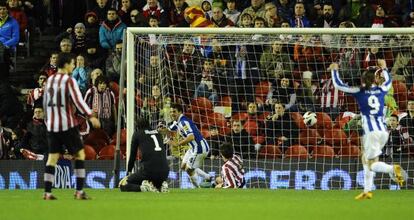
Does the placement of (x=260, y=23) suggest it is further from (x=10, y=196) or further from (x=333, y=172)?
(x=10, y=196)

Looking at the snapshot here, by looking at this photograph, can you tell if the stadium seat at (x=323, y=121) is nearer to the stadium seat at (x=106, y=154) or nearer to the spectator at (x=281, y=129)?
the spectator at (x=281, y=129)

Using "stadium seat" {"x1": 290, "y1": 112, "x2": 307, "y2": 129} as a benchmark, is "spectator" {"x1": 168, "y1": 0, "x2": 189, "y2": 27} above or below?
above

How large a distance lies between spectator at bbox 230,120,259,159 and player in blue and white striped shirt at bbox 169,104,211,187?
2.01 ft

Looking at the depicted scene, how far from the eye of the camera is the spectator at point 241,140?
2148 centimetres

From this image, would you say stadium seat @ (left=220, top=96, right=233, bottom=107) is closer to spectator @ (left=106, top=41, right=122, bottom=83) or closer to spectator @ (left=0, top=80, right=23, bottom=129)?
spectator @ (left=106, top=41, right=122, bottom=83)

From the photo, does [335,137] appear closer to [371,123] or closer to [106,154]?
[106,154]

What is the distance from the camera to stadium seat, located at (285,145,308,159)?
20828mm

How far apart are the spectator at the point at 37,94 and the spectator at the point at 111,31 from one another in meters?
1.55

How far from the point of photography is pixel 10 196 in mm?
17016

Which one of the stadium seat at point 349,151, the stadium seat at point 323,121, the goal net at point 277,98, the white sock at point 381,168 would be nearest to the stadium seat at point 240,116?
the goal net at point 277,98

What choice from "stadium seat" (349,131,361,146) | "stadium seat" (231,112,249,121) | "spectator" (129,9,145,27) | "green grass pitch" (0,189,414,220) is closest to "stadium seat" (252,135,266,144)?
"stadium seat" (231,112,249,121)

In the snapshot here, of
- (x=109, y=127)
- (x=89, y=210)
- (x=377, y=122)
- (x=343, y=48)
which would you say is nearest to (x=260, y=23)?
(x=343, y=48)

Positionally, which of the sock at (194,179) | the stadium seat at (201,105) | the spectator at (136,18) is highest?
the spectator at (136,18)

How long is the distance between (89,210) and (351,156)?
7923mm
